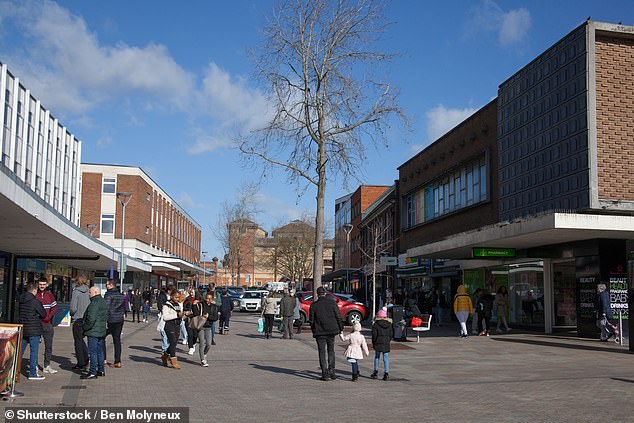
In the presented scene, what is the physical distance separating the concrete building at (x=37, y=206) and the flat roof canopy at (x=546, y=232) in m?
12.1

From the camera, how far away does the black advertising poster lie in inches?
824

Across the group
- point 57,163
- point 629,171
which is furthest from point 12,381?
point 57,163

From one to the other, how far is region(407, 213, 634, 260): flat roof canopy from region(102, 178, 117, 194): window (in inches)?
2001

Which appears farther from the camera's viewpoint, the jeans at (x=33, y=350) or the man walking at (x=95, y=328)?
the man walking at (x=95, y=328)

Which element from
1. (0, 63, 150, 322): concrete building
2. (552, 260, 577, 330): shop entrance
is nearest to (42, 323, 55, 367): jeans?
(0, 63, 150, 322): concrete building

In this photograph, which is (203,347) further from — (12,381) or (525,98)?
(525,98)

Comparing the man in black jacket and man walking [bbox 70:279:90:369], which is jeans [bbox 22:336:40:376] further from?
the man in black jacket

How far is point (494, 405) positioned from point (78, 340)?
7921 mm

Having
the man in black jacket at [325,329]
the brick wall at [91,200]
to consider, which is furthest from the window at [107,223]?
the man in black jacket at [325,329]

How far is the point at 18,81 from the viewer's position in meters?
45.0

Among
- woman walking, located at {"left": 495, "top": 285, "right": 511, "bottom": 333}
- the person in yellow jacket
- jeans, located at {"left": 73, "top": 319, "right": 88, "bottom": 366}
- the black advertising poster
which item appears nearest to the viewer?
jeans, located at {"left": 73, "top": 319, "right": 88, "bottom": 366}

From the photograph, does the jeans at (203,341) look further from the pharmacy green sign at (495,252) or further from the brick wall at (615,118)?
the brick wall at (615,118)

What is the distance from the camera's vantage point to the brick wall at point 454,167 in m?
28.3

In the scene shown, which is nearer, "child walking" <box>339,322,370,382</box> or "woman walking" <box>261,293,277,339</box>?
"child walking" <box>339,322,370,382</box>
